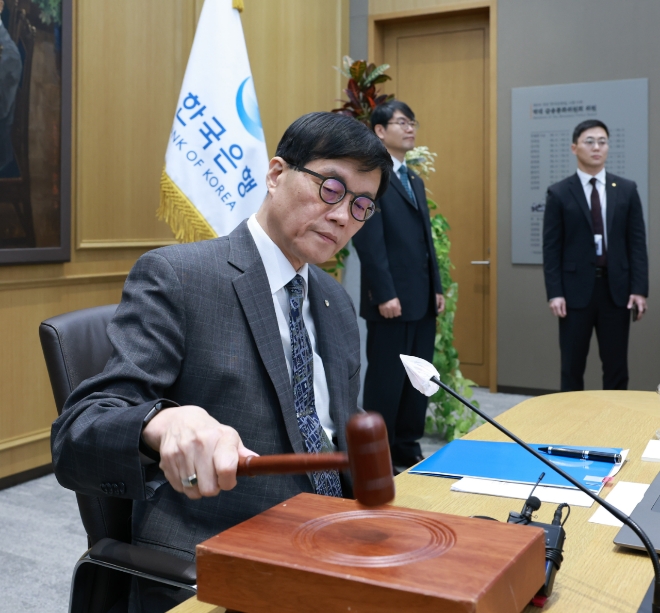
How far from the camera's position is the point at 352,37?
5.93 meters

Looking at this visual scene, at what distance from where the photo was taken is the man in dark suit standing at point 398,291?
3.69 meters

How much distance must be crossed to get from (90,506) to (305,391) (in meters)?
0.40

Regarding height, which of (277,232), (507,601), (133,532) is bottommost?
(133,532)

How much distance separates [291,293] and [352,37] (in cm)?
499

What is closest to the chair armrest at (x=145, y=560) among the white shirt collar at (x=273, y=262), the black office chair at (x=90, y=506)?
the black office chair at (x=90, y=506)

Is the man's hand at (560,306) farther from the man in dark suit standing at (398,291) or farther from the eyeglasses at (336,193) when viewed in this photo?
the eyeglasses at (336,193)

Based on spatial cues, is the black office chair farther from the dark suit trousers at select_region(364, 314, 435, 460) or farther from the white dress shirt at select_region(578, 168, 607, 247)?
the white dress shirt at select_region(578, 168, 607, 247)

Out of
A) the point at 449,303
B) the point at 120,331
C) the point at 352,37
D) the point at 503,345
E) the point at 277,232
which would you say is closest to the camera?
the point at 120,331

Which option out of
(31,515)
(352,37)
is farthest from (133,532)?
(352,37)

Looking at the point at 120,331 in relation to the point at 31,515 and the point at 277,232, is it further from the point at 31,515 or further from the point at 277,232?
the point at 31,515

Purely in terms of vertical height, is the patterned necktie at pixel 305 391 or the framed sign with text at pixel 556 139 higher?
the framed sign with text at pixel 556 139

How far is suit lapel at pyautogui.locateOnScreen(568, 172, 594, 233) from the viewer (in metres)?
4.31

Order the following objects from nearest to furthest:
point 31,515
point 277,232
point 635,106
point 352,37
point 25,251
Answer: point 277,232 → point 31,515 → point 25,251 → point 635,106 → point 352,37

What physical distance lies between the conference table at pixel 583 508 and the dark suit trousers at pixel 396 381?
66.7 inches
